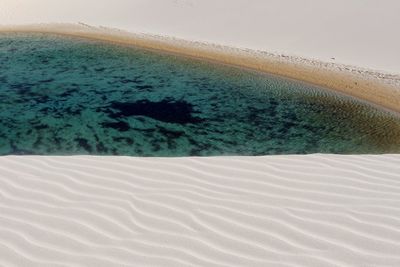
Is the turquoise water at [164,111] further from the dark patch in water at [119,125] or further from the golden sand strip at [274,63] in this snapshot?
the golden sand strip at [274,63]

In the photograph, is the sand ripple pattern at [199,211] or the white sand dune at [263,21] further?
the white sand dune at [263,21]

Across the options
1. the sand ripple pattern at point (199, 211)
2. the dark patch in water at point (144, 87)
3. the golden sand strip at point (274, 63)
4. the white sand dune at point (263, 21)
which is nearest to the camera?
the sand ripple pattern at point (199, 211)

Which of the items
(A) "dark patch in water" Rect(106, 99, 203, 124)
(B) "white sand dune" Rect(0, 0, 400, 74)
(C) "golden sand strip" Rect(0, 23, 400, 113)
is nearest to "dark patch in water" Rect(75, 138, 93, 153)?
(A) "dark patch in water" Rect(106, 99, 203, 124)

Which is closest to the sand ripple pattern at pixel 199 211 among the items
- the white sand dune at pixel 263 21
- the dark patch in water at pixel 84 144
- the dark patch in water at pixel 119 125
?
the dark patch in water at pixel 84 144

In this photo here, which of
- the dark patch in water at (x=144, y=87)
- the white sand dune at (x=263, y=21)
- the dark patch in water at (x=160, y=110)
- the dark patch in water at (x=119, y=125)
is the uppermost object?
the white sand dune at (x=263, y=21)

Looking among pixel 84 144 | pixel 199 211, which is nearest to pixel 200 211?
pixel 199 211

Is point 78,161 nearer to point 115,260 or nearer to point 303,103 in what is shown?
point 115,260

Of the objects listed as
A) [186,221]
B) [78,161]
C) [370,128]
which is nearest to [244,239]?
[186,221]

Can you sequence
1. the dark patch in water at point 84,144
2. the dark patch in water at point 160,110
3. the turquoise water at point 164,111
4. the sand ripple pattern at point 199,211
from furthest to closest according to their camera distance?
the dark patch in water at point 160,110, the turquoise water at point 164,111, the dark patch in water at point 84,144, the sand ripple pattern at point 199,211
